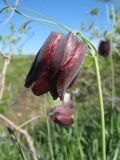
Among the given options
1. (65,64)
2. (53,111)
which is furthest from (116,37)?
(65,64)

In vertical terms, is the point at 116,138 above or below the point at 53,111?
below

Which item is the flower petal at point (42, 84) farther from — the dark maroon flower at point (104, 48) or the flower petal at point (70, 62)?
the dark maroon flower at point (104, 48)

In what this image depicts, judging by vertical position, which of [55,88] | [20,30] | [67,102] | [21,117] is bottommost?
[21,117]

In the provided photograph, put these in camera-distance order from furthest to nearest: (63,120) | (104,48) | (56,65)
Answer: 1. (104,48)
2. (63,120)
3. (56,65)

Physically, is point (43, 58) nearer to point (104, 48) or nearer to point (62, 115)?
point (62, 115)

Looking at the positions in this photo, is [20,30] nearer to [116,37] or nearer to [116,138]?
[116,138]

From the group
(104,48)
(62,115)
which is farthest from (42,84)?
(104,48)

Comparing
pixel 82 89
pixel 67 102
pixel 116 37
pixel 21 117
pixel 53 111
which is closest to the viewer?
pixel 53 111
